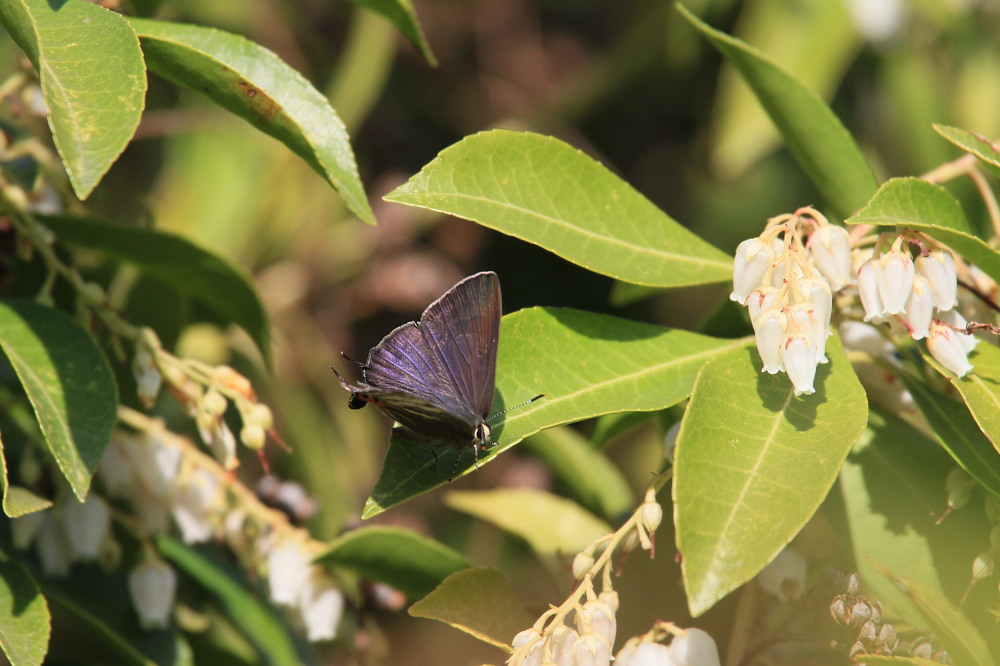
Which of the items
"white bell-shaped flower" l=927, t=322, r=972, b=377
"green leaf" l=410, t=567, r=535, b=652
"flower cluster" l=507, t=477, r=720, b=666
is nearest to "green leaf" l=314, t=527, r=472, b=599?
"green leaf" l=410, t=567, r=535, b=652

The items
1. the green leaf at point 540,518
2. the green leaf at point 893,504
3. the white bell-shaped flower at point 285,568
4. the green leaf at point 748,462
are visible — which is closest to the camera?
the green leaf at point 748,462

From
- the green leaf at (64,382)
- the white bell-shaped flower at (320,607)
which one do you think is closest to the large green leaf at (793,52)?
the white bell-shaped flower at (320,607)

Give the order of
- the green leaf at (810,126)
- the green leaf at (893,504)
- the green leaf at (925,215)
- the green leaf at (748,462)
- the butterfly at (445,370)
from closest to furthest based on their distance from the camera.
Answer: the green leaf at (748,462) < the green leaf at (925,215) < the butterfly at (445,370) < the green leaf at (893,504) < the green leaf at (810,126)

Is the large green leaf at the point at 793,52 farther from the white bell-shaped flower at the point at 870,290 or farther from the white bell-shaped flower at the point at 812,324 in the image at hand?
the white bell-shaped flower at the point at 812,324

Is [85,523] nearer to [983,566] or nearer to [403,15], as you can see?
[403,15]

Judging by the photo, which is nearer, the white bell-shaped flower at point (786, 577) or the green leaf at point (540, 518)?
the white bell-shaped flower at point (786, 577)

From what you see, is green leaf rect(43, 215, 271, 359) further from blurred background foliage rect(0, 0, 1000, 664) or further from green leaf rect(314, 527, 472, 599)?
blurred background foliage rect(0, 0, 1000, 664)
